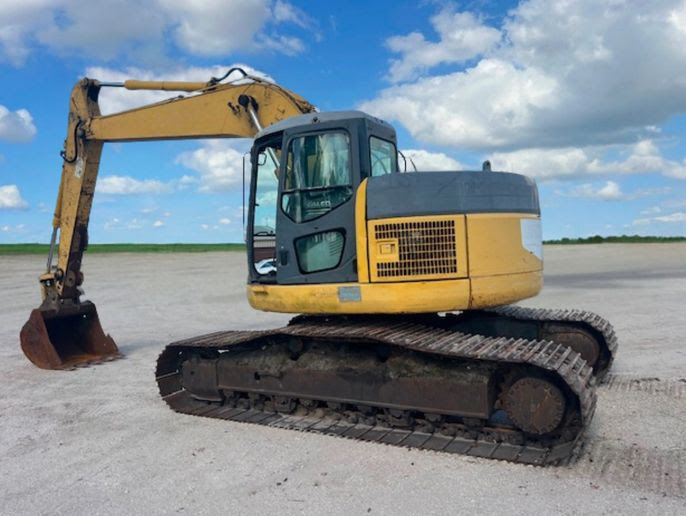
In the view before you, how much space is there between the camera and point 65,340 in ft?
32.7

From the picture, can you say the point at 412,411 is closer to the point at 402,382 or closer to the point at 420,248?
the point at 402,382

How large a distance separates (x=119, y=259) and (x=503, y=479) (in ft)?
111

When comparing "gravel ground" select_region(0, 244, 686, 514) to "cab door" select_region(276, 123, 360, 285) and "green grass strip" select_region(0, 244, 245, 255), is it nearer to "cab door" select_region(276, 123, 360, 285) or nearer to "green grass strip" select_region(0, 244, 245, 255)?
"cab door" select_region(276, 123, 360, 285)

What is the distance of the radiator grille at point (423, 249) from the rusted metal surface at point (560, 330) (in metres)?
1.53

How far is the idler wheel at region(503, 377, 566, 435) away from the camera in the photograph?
5188mm

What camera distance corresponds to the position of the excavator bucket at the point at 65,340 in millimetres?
9281

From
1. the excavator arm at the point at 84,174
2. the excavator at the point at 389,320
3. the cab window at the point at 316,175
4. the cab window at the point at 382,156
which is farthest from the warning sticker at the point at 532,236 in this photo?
the excavator arm at the point at 84,174

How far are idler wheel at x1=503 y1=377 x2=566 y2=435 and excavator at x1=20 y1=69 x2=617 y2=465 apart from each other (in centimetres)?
1

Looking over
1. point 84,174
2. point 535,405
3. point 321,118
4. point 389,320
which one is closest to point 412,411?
point 389,320

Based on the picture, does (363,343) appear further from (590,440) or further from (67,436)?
(67,436)

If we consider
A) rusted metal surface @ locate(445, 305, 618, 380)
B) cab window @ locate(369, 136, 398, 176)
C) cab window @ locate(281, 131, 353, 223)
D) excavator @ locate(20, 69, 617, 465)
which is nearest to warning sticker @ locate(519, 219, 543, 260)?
excavator @ locate(20, 69, 617, 465)

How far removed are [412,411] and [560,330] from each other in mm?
2554

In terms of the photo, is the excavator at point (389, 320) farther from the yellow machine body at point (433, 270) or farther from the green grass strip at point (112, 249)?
the green grass strip at point (112, 249)

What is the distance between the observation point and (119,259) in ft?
117
